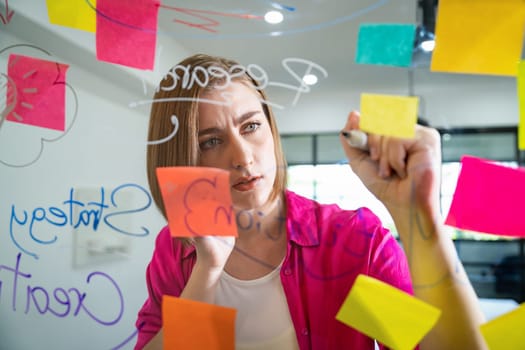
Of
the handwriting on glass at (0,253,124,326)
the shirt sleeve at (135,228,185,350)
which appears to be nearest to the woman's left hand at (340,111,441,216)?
the shirt sleeve at (135,228,185,350)

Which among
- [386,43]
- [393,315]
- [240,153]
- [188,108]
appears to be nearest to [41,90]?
[188,108]

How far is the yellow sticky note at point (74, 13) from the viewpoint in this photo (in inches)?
27.5

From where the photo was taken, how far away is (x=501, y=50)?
608mm

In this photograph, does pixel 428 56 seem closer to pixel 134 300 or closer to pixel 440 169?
pixel 440 169

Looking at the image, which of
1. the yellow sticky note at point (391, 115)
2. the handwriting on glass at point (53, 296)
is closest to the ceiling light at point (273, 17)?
the yellow sticky note at point (391, 115)

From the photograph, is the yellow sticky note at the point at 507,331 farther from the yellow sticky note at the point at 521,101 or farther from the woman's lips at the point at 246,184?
the woman's lips at the point at 246,184

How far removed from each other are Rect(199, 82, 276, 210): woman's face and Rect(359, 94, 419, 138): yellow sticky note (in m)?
0.17

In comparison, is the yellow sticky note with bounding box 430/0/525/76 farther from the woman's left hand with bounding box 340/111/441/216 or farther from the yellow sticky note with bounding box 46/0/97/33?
the yellow sticky note with bounding box 46/0/97/33

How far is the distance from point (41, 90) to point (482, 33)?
76 cm

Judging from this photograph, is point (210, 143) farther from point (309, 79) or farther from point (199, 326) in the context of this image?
point (199, 326)

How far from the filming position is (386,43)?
0.63 metres

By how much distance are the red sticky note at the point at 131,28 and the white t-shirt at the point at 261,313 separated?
41 cm

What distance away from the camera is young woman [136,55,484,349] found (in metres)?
0.62

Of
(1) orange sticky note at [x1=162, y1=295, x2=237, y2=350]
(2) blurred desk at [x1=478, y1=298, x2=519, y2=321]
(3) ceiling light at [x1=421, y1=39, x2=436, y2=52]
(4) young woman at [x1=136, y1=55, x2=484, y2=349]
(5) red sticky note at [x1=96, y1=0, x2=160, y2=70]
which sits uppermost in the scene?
(5) red sticky note at [x1=96, y1=0, x2=160, y2=70]
